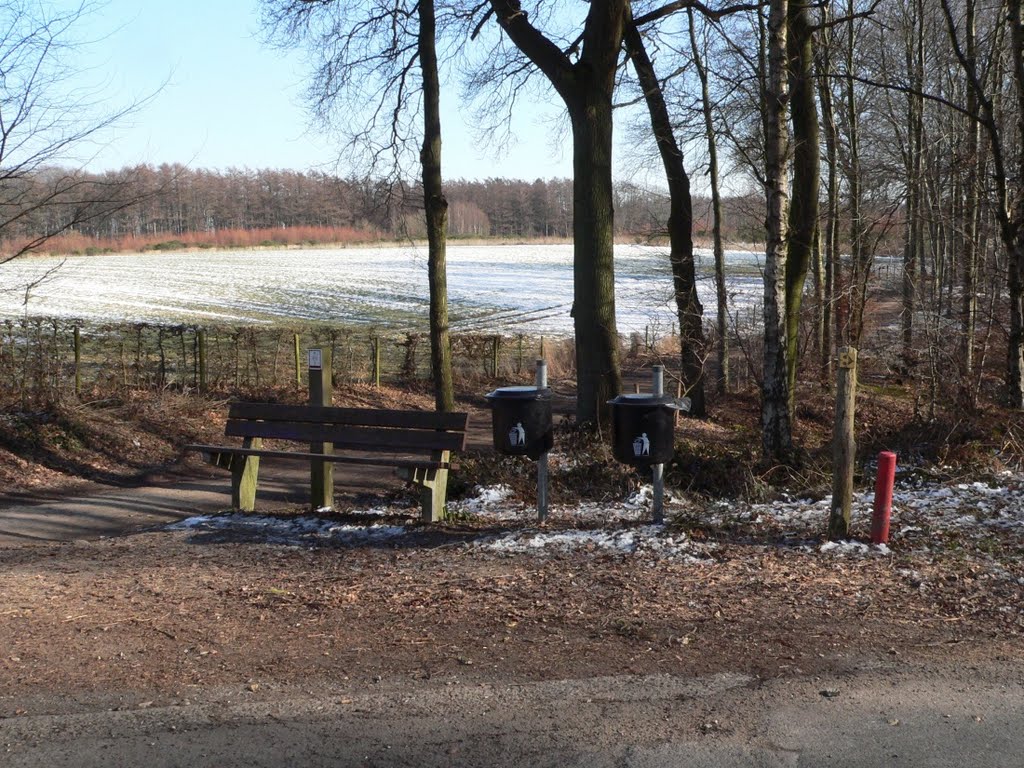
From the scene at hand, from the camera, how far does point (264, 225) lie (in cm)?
7931

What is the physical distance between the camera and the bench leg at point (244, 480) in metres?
9.03

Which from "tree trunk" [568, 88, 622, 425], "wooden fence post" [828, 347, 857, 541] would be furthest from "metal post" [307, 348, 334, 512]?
"wooden fence post" [828, 347, 857, 541]

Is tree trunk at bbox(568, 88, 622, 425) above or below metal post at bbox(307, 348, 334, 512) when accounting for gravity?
above

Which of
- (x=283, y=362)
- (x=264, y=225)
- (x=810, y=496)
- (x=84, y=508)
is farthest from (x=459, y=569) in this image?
(x=264, y=225)

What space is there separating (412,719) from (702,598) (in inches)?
85.8

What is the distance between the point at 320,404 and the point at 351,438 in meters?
0.51

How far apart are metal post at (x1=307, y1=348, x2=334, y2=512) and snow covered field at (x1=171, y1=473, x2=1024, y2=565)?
403 mm

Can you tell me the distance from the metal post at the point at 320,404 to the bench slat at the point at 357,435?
5.1 inches

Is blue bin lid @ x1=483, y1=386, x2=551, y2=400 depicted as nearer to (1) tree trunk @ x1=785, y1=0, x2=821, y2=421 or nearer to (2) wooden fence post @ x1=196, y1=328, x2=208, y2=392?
(1) tree trunk @ x1=785, y1=0, x2=821, y2=421

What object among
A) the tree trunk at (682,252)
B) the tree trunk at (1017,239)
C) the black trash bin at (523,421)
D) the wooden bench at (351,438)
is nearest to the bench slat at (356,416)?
the wooden bench at (351,438)

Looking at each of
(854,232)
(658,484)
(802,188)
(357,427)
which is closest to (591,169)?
(802,188)

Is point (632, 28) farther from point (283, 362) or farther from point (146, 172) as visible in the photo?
point (283, 362)

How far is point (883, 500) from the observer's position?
6516 mm

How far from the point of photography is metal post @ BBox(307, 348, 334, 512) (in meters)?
8.77
